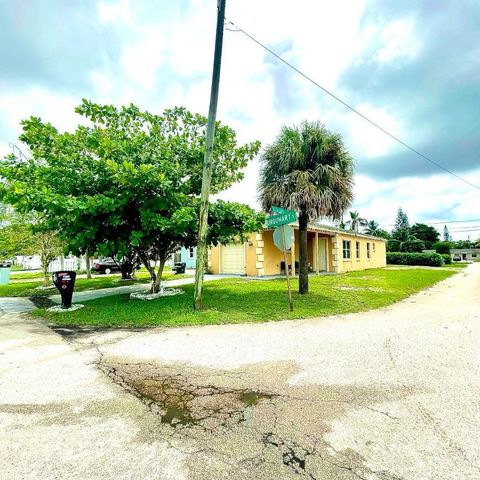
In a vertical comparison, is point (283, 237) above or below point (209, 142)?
below

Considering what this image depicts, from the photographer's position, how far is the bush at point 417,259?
36594 millimetres

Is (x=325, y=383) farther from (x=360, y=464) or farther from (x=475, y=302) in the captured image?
(x=475, y=302)

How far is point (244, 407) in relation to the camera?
3.33 metres

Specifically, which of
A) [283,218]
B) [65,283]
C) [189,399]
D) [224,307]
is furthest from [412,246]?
[189,399]

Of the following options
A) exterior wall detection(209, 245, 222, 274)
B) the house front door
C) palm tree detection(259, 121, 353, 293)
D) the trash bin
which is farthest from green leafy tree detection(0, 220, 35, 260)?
the house front door

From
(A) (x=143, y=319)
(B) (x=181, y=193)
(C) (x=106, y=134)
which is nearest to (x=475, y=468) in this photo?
(A) (x=143, y=319)

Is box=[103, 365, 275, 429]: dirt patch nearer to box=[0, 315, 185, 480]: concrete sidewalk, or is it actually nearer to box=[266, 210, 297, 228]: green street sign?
box=[0, 315, 185, 480]: concrete sidewalk

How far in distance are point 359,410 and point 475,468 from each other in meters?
1.03

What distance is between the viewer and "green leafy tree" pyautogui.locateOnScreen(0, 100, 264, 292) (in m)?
7.85

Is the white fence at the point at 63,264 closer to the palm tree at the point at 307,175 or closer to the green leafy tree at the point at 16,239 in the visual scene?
the green leafy tree at the point at 16,239

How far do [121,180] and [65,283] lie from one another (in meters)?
3.82

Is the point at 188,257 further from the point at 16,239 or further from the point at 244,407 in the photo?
the point at 244,407

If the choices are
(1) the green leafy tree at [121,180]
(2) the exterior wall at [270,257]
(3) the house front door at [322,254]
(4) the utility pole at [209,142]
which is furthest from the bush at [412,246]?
(4) the utility pole at [209,142]

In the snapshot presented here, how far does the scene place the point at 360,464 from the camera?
2.38 meters
